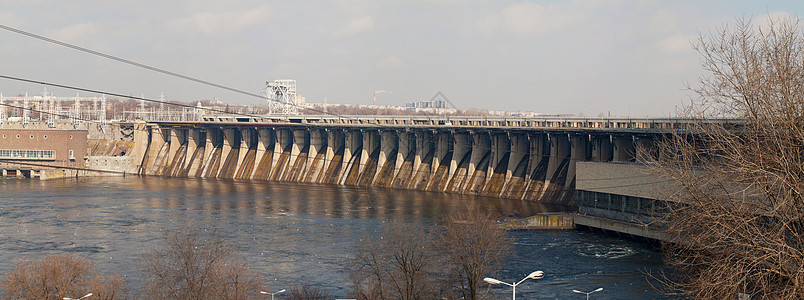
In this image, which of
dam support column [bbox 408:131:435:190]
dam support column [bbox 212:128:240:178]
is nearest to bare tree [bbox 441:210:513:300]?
dam support column [bbox 408:131:435:190]

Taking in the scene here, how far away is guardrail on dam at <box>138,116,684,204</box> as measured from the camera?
57.2 m

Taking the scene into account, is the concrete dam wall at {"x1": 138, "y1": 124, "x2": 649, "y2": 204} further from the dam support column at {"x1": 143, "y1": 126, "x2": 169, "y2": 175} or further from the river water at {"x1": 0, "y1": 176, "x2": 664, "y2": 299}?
the river water at {"x1": 0, "y1": 176, "x2": 664, "y2": 299}

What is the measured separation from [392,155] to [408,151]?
6.78 ft

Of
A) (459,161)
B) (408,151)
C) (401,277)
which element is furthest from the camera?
(408,151)

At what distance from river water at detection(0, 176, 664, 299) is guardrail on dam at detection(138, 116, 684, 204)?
129 inches

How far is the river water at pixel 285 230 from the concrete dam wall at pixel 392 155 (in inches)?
126

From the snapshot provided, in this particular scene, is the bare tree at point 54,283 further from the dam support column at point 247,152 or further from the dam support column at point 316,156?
the dam support column at point 247,152

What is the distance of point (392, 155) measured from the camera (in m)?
73.1

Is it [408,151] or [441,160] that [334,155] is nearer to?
[408,151]

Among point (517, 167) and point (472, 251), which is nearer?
point (472, 251)

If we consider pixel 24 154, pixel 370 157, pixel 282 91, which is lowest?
pixel 370 157

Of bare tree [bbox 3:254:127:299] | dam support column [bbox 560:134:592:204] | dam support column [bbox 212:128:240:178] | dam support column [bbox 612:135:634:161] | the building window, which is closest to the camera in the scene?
bare tree [bbox 3:254:127:299]

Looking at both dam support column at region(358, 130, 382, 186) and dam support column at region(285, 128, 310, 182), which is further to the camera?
dam support column at region(285, 128, 310, 182)

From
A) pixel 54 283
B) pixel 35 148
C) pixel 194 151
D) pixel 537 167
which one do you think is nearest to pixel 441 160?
pixel 537 167
